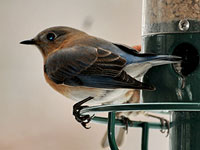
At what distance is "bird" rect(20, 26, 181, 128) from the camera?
4.01 m

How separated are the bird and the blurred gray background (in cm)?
243

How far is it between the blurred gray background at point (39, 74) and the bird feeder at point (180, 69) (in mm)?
2847

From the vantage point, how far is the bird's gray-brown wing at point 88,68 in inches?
158

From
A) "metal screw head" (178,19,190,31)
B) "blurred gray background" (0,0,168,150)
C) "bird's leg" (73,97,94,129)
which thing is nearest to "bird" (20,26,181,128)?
"bird's leg" (73,97,94,129)

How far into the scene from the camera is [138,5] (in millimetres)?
7738

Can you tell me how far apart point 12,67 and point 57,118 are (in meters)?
0.81

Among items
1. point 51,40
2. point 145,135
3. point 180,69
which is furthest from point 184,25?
point 51,40

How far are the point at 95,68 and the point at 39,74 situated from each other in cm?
309

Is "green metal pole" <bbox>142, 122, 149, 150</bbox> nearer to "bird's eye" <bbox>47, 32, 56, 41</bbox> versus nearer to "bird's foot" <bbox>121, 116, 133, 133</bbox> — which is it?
"bird's foot" <bbox>121, 116, 133, 133</bbox>

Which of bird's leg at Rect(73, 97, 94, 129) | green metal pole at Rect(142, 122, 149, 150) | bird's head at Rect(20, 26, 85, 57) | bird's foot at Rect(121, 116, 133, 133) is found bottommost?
green metal pole at Rect(142, 122, 149, 150)

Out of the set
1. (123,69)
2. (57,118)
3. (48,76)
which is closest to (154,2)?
(123,69)

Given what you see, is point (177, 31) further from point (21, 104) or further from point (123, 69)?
point (21, 104)

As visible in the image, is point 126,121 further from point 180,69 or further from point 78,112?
point 180,69

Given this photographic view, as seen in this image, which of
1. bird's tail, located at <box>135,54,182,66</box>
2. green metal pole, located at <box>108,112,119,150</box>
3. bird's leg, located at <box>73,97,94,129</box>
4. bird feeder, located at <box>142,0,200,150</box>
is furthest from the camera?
bird's leg, located at <box>73,97,94,129</box>
